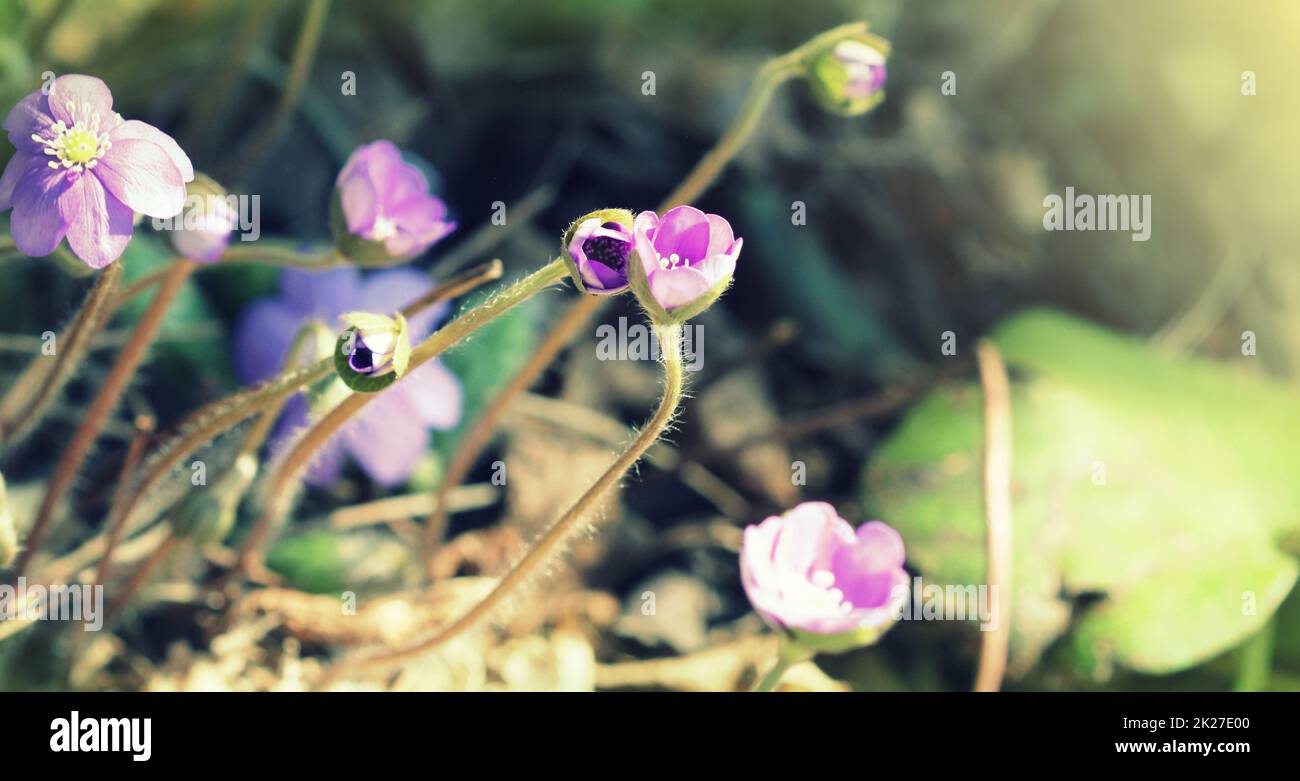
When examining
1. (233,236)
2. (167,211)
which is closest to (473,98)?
(233,236)

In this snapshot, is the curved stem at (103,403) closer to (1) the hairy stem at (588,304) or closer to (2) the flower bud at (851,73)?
(1) the hairy stem at (588,304)

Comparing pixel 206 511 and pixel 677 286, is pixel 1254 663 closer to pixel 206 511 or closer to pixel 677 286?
pixel 677 286

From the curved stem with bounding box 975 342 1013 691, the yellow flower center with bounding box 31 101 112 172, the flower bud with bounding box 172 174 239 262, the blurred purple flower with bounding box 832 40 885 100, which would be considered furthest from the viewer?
the curved stem with bounding box 975 342 1013 691

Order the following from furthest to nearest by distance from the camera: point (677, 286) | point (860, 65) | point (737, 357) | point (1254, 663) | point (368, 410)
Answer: point (737, 357), point (1254, 663), point (368, 410), point (860, 65), point (677, 286)

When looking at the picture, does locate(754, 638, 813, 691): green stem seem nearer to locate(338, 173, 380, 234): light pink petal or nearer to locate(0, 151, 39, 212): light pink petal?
locate(338, 173, 380, 234): light pink petal

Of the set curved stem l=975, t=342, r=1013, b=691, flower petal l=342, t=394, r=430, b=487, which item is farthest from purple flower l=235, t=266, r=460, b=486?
curved stem l=975, t=342, r=1013, b=691

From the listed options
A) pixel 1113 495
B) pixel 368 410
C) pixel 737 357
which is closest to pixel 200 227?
pixel 368 410
